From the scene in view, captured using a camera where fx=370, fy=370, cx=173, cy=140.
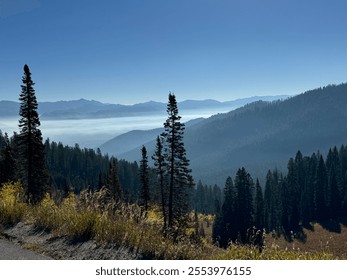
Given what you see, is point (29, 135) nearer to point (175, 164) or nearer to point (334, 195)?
point (175, 164)

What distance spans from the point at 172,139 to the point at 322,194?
115427 mm

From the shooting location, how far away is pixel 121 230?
8.13 metres

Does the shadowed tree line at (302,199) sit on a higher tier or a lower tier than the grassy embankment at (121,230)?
lower

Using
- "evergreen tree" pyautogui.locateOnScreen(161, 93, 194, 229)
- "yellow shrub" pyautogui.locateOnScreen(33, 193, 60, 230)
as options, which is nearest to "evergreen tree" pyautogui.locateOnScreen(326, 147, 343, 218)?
"evergreen tree" pyautogui.locateOnScreen(161, 93, 194, 229)

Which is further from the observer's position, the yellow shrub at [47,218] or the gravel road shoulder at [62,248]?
the yellow shrub at [47,218]

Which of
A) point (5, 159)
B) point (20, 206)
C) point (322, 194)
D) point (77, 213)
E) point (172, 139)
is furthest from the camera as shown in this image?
point (322, 194)

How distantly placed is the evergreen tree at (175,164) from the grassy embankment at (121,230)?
103ft

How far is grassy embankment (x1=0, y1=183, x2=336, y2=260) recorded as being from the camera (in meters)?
6.90

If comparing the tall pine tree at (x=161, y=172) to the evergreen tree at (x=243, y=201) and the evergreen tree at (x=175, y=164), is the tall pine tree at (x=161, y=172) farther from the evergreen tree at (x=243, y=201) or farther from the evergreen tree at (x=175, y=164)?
the evergreen tree at (x=243, y=201)

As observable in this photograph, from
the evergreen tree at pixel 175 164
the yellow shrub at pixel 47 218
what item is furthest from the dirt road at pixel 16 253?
the evergreen tree at pixel 175 164

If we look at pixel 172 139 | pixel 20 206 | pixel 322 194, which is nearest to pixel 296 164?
pixel 322 194

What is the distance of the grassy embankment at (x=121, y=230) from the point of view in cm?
690
